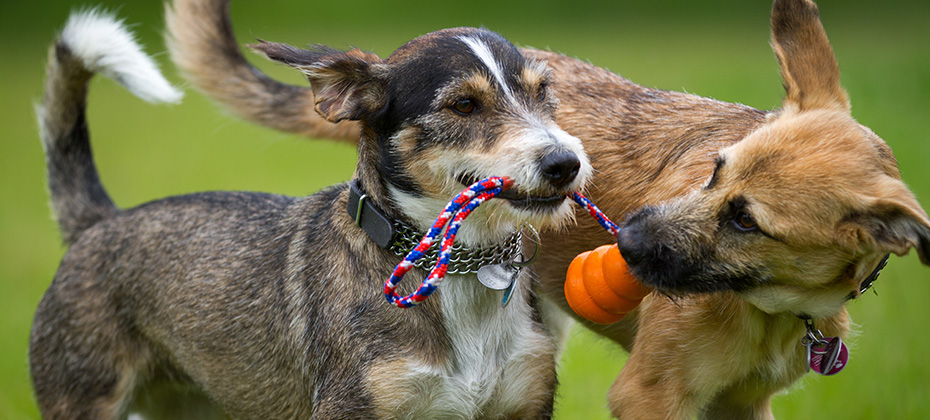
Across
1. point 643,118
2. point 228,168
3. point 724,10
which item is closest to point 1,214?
point 228,168

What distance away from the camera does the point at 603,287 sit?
3.75m

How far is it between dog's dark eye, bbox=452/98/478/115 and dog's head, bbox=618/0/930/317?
31.6 inches

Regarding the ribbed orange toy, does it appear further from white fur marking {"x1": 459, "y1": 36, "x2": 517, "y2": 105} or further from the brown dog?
white fur marking {"x1": 459, "y1": 36, "x2": 517, "y2": 105}

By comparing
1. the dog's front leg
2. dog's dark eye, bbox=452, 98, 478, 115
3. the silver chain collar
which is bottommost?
the dog's front leg

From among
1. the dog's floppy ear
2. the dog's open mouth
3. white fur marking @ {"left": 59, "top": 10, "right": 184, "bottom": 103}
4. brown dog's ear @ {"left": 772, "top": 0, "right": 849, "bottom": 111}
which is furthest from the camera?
white fur marking @ {"left": 59, "top": 10, "right": 184, "bottom": 103}

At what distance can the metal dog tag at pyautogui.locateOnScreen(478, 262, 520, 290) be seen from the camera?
149 inches

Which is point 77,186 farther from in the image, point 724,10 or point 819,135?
point 724,10

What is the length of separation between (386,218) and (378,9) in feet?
81.6

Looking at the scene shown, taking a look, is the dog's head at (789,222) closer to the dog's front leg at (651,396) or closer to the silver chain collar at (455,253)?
the dog's front leg at (651,396)

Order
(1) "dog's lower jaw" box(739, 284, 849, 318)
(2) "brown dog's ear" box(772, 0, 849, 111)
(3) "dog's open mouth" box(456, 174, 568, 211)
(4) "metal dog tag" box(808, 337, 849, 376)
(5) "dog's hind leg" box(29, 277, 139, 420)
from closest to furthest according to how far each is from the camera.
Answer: (1) "dog's lower jaw" box(739, 284, 849, 318), (3) "dog's open mouth" box(456, 174, 568, 211), (4) "metal dog tag" box(808, 337, 849, 376), (2) "brown dog's ear" box(772, 0, 849, 111), (5) "dog's hind leg" box(29, 277, 139, 420)

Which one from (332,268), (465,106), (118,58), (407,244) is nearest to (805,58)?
(465,106)

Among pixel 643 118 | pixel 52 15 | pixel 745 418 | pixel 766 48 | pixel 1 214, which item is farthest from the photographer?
pixel 52 15

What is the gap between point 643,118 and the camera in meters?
4.70

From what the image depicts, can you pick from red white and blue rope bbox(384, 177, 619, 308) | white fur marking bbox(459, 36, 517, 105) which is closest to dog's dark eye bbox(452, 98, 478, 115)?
white fur marking bbox(459, 36, 517, 105)
